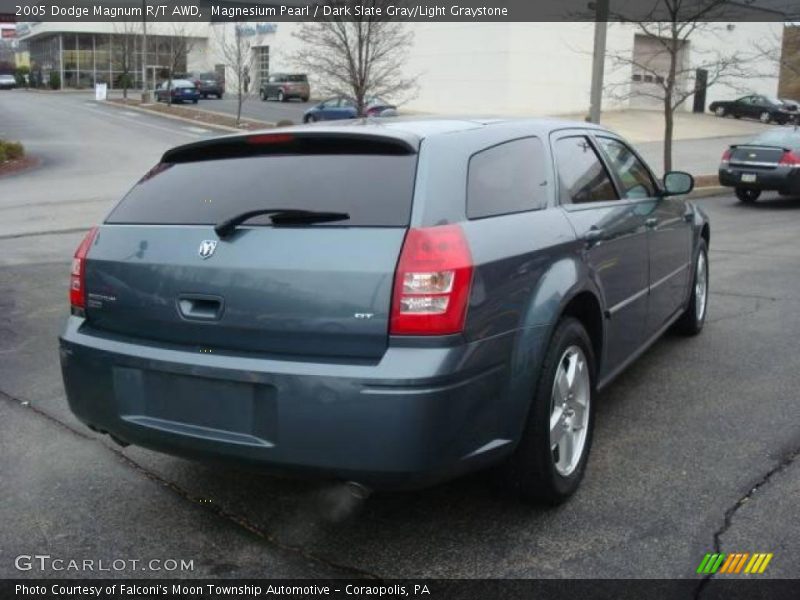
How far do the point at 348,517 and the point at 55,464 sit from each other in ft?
5.10

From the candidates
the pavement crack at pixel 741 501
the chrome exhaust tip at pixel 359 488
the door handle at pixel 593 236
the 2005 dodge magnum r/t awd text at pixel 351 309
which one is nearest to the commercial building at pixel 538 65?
the door handle at pixel 593 236

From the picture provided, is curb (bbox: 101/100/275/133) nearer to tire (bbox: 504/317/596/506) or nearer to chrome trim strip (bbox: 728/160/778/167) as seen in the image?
chrome trim strip (bbox: 728/160/778/167)

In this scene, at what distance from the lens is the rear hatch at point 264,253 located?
293 centimetres

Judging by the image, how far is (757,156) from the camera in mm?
15781

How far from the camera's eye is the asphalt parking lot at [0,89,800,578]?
318cm

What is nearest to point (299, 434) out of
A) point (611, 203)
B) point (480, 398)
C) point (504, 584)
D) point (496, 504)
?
point (480, 398)

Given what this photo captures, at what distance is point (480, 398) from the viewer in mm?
3002

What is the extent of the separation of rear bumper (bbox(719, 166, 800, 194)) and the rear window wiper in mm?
14384

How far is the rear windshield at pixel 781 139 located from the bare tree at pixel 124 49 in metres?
47.5

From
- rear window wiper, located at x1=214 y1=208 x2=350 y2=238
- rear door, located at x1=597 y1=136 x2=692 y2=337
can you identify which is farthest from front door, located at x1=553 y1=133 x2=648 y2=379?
rear window wiper, located at x1=214 y1=208 x2=350 y2=238

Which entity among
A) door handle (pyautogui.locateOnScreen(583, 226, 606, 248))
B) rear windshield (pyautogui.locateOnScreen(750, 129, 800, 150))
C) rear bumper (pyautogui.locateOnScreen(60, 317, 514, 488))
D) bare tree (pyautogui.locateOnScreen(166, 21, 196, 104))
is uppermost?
bare tree (pyautogui.locateOnScreen(166, 21, 196, 104))

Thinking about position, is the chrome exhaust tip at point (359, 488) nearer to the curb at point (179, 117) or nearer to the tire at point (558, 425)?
the tire at point (558, 425)

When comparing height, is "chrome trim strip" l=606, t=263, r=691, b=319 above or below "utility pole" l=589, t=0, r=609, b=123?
below

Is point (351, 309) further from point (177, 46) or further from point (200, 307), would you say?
point (177, 46)
